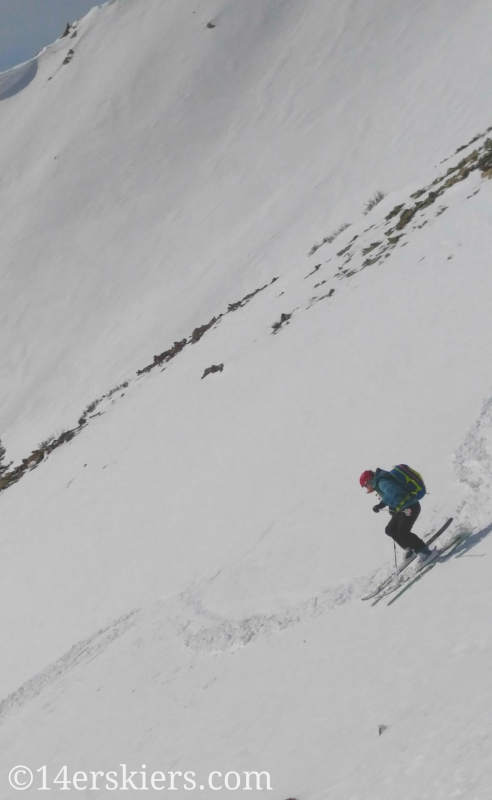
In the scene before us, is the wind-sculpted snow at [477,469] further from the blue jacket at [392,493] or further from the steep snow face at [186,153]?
the steep snow face at [186,153]

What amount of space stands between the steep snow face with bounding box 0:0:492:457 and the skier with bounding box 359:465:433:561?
21.2 m

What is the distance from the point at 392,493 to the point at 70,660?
712 centimetres

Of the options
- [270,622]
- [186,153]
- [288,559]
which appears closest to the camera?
[270,622]

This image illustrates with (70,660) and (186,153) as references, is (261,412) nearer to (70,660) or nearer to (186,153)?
(70,660)

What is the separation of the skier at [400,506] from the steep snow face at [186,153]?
2119 cm

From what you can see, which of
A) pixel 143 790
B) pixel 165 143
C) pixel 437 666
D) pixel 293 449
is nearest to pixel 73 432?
pixel 293 449

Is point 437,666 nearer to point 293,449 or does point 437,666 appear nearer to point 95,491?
point 293,449

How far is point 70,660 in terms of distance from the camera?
12.4 meters

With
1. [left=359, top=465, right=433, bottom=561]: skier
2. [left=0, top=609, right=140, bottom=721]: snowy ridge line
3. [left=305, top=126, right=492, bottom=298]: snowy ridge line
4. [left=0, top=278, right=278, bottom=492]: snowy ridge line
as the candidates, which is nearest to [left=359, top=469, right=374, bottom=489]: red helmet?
[left=359, top=465, right=433, bottom=561]: skier

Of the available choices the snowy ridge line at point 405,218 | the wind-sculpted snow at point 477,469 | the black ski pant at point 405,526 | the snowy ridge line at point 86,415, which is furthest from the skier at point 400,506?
the snowy ridge line at point 86,415

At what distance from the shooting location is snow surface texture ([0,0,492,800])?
7.21m

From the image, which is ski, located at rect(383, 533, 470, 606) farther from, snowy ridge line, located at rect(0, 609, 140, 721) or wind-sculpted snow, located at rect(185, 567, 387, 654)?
snowy ridge line, located at rect(0, 609, 140, 721)

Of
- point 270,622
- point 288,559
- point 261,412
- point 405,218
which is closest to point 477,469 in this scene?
point 288,559

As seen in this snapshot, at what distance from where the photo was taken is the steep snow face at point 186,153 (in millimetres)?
31844
